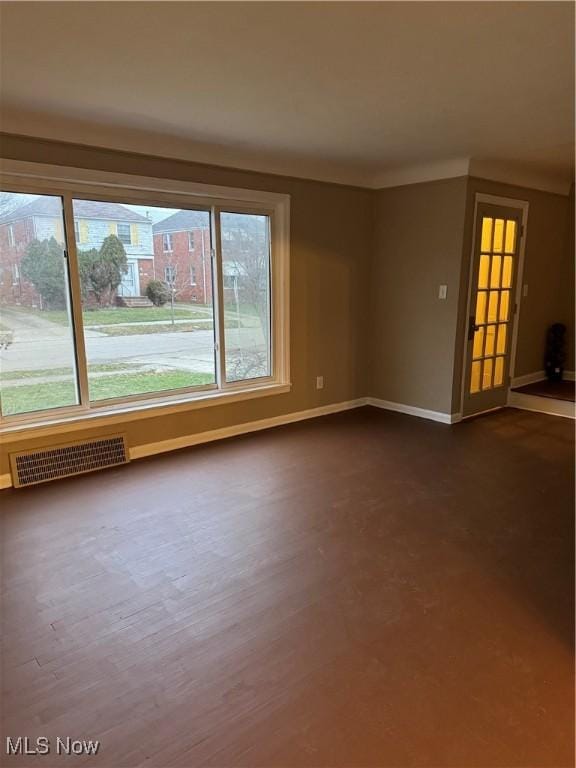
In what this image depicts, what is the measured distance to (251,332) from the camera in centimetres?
477

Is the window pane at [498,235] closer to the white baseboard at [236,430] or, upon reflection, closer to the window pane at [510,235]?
the window pane at [510,235]

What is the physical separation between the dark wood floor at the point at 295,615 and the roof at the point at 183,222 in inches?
77.7

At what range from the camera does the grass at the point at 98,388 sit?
357 centimetres

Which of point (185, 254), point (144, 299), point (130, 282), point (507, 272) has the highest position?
point (185, 254)

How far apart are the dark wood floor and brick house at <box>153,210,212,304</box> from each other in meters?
1.57

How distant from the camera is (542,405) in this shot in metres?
5.40

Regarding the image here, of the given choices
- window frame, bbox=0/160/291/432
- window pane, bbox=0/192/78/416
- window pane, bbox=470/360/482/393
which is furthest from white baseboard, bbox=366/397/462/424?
window pane, bbox=0/192/78/416

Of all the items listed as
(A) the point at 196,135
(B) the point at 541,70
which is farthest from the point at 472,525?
(A) the point at 196,135

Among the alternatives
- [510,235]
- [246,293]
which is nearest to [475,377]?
[510,235]

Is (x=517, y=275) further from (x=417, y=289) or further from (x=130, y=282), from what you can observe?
(x=130, y=282)

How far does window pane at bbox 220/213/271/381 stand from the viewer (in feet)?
14.8

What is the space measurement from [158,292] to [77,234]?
2.51 ft

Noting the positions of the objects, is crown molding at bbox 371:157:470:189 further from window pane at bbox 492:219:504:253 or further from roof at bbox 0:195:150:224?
roof at bbox 0:195:150:224

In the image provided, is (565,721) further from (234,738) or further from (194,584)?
(194,584)
